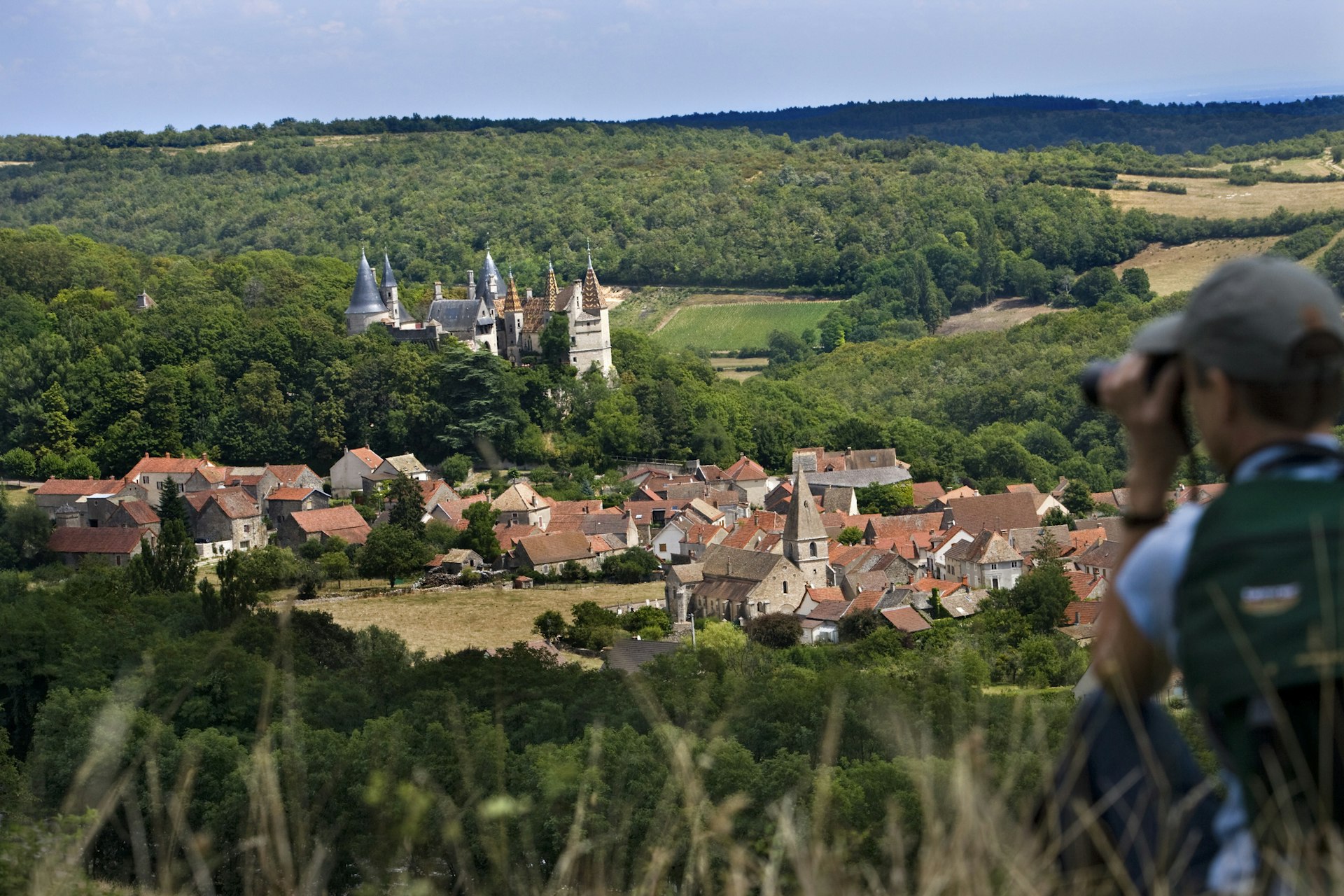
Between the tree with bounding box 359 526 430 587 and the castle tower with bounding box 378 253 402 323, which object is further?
the castle tower with bounding box 378 253 402 323

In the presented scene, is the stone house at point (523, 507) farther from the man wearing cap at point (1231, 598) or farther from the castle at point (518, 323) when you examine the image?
the man wearing cap at point (1231, 598)

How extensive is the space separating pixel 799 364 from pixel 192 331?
33.4m

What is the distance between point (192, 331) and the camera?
5653cm

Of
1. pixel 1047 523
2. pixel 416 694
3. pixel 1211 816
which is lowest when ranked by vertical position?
pixel 1047 523

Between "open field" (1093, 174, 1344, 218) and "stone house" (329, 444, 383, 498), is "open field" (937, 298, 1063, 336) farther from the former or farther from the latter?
"stone house" (329, 444, 383, 498)

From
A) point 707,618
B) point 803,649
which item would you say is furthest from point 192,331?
point 803,649

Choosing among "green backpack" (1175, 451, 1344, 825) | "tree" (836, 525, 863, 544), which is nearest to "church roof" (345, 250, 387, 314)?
"tree" (836, 525, 863, 544)

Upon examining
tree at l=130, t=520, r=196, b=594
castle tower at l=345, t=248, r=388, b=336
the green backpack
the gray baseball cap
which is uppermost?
the gray baseball cap

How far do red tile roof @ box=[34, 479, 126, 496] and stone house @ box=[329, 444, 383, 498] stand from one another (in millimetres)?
6337

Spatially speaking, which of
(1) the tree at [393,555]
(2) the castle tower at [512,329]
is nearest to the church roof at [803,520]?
(1) the tree at [393,555]

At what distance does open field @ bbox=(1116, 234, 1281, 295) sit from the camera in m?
95.2

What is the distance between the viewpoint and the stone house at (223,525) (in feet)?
148

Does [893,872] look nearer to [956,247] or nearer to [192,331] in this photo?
[192,331]

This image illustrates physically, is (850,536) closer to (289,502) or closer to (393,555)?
(393,555)
